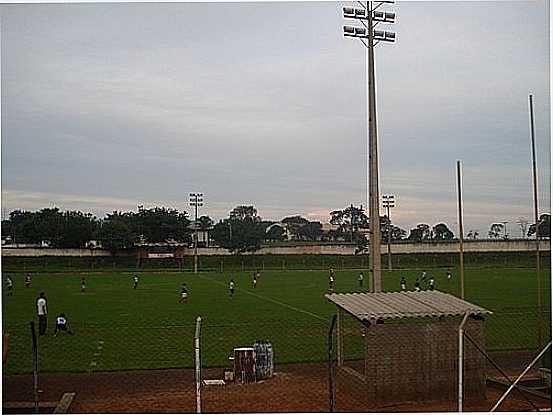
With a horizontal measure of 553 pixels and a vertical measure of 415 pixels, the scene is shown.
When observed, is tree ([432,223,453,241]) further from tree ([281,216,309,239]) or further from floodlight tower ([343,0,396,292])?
floodlight tower ([343,0,396,292])

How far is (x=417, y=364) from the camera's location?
26.3ft

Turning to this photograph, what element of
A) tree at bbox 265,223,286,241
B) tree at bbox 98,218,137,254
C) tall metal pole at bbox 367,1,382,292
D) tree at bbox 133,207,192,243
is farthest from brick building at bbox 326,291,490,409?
tree at bbox 265,223,286,241

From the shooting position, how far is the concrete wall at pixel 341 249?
1505 inches

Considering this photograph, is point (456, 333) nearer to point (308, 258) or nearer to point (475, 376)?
point (475, 376)

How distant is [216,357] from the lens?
12.2m

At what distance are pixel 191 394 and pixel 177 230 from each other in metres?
39.5

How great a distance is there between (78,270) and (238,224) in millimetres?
12385

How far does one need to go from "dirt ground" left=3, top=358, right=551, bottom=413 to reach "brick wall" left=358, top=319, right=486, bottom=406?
0.13m

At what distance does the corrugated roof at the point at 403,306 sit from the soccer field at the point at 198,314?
10.0 feet

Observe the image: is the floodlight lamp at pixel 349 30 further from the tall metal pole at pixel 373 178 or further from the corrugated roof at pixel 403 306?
the corrugated roof at pixel 403 306

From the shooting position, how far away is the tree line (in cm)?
3868

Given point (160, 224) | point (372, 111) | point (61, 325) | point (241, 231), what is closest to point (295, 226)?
point (241, 231)

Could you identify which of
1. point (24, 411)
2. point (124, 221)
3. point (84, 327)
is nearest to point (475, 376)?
point (24, 411)

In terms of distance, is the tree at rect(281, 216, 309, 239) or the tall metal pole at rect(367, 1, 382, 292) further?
the tree at rect(281, 216, 309, 239)
